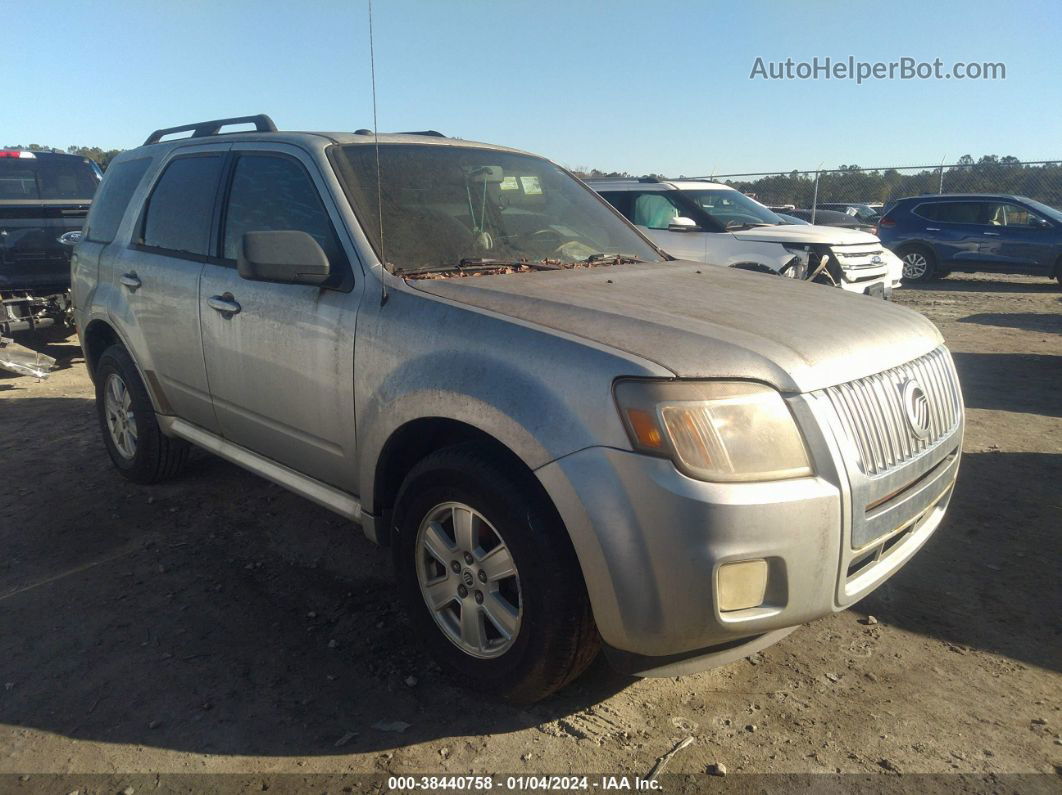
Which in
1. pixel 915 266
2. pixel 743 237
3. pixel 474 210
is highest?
pixel 474 210

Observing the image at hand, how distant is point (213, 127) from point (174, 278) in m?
1.00

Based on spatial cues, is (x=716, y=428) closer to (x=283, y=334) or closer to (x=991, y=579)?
(x=283, y=334)

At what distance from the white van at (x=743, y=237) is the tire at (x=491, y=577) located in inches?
237

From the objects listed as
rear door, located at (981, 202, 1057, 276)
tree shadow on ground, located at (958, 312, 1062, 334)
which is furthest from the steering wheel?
rear door, located at (981, 202, 1057, 276)

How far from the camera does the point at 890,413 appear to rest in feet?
7.85

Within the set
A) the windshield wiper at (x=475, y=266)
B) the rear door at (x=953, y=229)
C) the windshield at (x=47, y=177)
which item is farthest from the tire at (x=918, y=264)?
the windshield wiper at (x=475, y=266)

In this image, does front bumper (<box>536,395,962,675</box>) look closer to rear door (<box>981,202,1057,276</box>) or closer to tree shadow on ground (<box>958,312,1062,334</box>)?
tree shadow on ground (<box>958,312,1062,334</box>)

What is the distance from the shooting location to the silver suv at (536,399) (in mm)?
2104

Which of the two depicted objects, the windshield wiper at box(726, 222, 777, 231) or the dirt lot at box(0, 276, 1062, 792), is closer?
the dirt lot at box(0, 276, 1062, 792)

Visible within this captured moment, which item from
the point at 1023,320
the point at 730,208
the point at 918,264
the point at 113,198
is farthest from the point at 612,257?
the point at 918,264

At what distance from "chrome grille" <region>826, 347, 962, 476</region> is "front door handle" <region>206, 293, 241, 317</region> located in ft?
8.18

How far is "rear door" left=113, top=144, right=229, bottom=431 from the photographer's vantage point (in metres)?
3.78

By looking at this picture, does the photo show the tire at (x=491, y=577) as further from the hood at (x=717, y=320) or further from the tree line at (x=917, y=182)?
the tree line at (x=917, y=182)

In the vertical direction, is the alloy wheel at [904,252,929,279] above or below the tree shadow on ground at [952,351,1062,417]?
above
